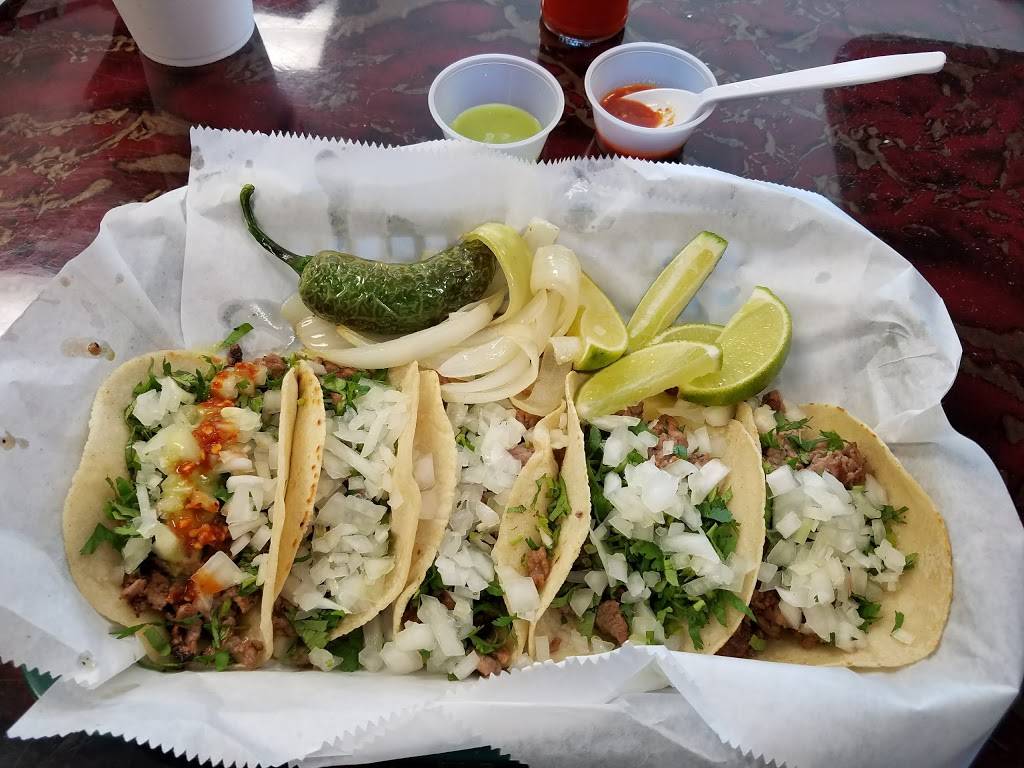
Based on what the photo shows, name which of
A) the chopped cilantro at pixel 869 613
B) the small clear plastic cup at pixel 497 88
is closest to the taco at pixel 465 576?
the chopped cilantro at pixel 869 613

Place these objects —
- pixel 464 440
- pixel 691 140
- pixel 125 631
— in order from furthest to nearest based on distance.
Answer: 1. pixel 691 140
2. pixel 464 440
3. pixel 125 631

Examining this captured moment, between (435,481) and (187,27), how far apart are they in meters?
2.16

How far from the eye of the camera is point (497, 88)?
2.72 meters

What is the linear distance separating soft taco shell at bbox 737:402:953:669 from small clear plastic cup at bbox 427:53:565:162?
1534mm

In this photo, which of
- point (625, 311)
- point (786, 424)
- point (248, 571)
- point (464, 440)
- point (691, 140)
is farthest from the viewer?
point (691, 140)

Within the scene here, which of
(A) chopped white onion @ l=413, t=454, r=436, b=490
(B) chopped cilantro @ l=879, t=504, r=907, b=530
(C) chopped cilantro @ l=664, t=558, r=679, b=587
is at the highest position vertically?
(A) chopped white onion @ l=413, t=454, r=436, b=490

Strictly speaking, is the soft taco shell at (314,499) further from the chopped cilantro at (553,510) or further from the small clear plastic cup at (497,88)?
the small clear plastic cup at (497,88)

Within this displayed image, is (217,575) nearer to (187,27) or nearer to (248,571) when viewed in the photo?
(248,571)

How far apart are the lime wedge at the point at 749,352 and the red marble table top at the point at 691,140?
75cm

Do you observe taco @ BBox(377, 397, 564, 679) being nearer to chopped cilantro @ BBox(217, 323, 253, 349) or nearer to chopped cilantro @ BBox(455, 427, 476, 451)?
chopped cilantro @ BBox(455, 427, 476, 451)

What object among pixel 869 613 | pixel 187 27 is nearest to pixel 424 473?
pixel 869 613

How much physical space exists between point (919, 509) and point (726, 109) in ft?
6.25

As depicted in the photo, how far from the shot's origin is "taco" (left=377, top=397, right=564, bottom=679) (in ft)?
6.00

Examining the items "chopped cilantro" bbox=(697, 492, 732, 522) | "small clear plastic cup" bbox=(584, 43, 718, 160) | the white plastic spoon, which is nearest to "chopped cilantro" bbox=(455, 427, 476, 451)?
"chopped cilantro" bbox=(697, 492, 732, 522)
